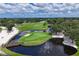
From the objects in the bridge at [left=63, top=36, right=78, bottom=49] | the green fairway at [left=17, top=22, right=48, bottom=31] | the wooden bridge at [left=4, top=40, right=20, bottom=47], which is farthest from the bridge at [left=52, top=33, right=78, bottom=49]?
the wooden bridge at [left=4, top=40, right=20, bottom=47]

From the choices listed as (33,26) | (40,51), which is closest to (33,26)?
(33,26)

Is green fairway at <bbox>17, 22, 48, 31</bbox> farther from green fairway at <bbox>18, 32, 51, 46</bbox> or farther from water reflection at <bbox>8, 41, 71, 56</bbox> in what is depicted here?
water reflection at <bbox>8, 41, 71, 56</bbox>

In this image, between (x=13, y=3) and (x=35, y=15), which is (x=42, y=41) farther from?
(x=13, y=3)

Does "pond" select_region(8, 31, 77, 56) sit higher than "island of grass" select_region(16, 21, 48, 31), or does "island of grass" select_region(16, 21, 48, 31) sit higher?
"island of grass" select_region(16, 21, 48, 31)

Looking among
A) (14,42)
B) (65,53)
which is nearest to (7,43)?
(14,42)

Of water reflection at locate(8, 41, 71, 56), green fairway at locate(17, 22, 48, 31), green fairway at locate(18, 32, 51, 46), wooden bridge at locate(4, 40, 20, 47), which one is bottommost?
water reflection at locate(8, 41, 71, 56)

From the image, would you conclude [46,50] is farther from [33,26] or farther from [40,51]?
[33,26]
